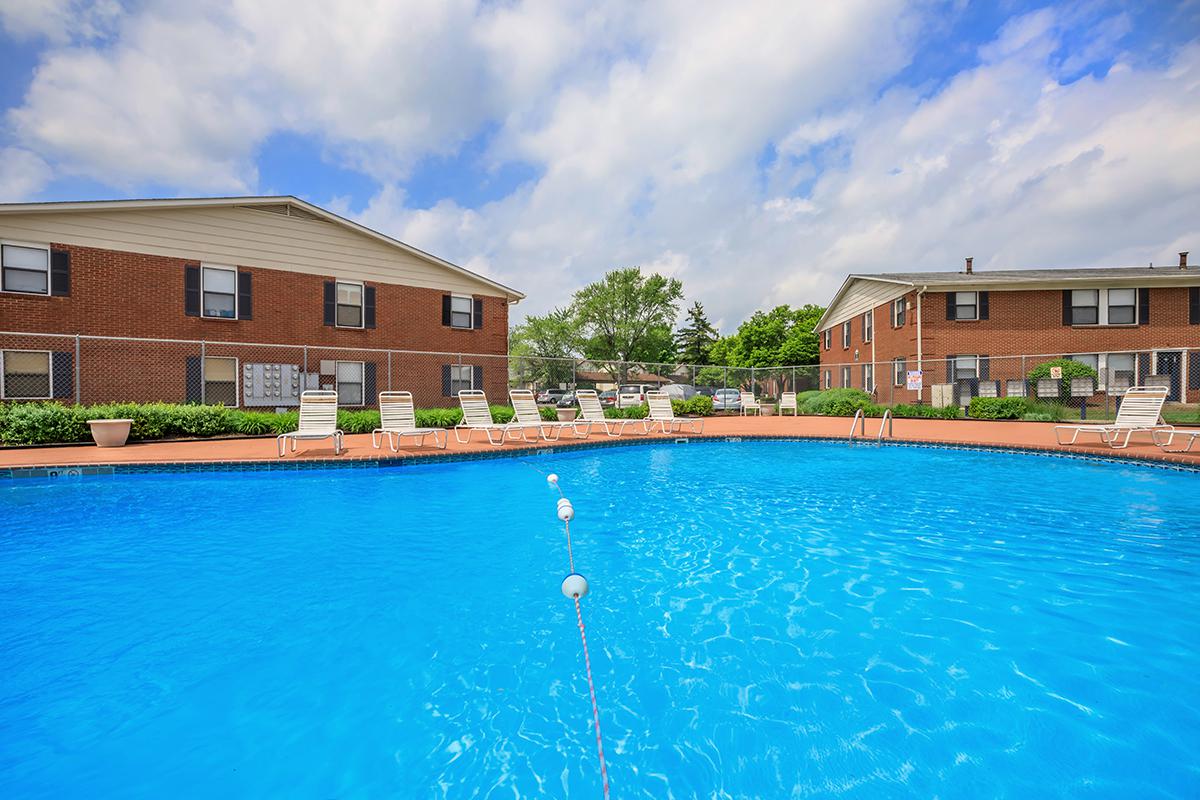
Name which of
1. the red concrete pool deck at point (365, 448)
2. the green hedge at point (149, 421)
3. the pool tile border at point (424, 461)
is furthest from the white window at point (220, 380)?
the pool tile border at point (424, 461)

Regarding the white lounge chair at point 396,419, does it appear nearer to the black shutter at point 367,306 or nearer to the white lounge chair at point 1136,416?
the black shutter at point 367,306

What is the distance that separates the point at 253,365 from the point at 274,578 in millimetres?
12901

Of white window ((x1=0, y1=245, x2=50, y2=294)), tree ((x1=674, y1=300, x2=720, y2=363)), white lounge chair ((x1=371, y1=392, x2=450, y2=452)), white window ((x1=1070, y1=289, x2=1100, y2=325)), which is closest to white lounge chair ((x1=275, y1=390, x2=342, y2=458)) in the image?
white lounge chair ((x1=371, y1=392, x2=450, y2=452))

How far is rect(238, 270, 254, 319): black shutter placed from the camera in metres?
15.0

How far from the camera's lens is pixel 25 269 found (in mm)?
12617

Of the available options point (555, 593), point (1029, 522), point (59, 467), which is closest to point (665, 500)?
point (555, 593)

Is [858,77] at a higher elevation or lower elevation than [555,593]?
higher

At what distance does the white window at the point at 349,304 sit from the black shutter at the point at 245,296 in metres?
2.37

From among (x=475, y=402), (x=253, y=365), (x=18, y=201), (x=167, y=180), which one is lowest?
(x=475, y=402)

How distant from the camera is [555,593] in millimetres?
4051

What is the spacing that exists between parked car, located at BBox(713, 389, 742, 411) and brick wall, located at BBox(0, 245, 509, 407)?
11.1 metres

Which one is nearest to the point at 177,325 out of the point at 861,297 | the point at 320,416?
the point at 320,416

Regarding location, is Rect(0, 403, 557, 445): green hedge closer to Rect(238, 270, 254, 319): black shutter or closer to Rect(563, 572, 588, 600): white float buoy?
Rect(238, 270, 254, 319): black shutter

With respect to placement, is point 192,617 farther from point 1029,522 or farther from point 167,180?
point 167,180
